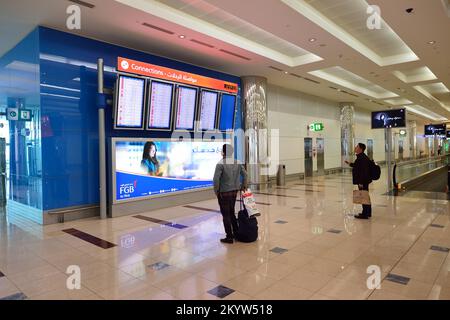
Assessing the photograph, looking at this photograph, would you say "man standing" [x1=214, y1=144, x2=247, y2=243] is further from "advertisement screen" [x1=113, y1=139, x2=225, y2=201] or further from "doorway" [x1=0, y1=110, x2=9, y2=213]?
"doorway" [x1=0, y1=110, x2=9, y2=213]

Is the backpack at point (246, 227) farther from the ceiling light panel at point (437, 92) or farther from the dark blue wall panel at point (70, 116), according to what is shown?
the ceiling light panel at point (437, 92)

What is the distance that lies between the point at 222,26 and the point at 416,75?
8.92m

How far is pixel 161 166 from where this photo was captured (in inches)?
295

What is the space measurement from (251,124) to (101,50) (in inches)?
205

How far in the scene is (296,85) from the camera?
1234 cm

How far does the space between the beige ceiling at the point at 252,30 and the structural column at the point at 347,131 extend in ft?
21.2

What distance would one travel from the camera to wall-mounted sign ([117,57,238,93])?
640 cm

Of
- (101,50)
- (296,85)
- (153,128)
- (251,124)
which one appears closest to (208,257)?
(153,128)

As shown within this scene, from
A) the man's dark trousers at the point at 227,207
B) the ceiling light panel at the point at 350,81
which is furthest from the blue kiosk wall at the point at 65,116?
the ceiling light panel at the point at 350,81

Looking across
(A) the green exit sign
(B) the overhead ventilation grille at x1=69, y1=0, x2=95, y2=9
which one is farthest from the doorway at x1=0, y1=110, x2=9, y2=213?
(A) the green exit sign

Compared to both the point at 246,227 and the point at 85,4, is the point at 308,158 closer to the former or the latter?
the point at 246,227

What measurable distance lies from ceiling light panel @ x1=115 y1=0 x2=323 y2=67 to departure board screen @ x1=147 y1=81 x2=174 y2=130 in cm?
155

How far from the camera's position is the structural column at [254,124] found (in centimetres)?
1034
